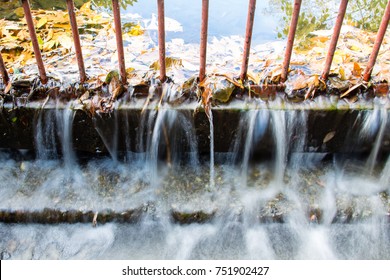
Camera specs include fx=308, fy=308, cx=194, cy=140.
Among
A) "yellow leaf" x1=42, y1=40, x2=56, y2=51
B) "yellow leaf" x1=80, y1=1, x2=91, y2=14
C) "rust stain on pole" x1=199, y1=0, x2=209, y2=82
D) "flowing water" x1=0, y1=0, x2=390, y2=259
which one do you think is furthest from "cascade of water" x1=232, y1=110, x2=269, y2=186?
"yellow leaf" x1=80, y1=1, x2=91, y2=14

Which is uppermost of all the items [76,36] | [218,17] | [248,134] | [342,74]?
[76,36]

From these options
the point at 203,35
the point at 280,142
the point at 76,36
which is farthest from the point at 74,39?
the point at 280,142

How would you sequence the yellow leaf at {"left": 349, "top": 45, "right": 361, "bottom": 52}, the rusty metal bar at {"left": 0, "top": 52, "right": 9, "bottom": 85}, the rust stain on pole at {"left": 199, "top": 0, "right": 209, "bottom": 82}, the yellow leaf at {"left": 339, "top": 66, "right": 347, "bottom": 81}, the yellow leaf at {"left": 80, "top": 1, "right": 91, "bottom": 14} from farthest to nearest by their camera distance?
the yellow leaf at {"left": 80, "top": 1, "right": 91, "bottom": 14}, the yellow leaf at {"left": 349, "top": 45, "right": 361, "bottom": 52}, the yellow leaf at {"left": 339, "top": 66, "right": 347, "bottom": 81}, the rusty metal bar at {"left": 0, "top": 52, "right": 9, "bottom": 85}, the rust stain on pole at {"left": 199, "top": 0, "right": 209, "bottom": 82}

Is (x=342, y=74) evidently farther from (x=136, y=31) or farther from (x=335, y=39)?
(x=136, y=31)

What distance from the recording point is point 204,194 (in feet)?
9.73

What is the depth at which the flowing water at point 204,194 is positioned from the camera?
2729 millimetres

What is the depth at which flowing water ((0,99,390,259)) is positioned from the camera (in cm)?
273

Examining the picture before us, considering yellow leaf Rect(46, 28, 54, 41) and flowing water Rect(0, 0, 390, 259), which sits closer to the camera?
flowing water Rect(0, 0, 390, 259)

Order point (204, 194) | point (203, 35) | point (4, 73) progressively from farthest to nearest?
point (204, 194)
point (4, 73)
point (203, 35)

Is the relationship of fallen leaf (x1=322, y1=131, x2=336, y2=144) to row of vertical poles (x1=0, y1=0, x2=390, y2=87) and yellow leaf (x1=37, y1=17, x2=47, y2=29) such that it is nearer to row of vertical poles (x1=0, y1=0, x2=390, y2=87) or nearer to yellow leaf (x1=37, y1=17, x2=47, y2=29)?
row of vertical poles (x1=0, y1=0, x2=390, y2=87)

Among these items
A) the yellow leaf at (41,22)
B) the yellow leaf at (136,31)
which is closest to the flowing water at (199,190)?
the yellow leaf at (136,31)

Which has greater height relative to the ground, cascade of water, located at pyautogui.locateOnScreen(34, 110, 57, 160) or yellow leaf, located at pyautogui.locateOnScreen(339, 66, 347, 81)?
yellow leaf, located at pyautogui.locateOnScreen(339, 66, 347, 81)

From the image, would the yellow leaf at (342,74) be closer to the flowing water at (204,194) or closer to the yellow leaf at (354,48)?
the flowing water at (204,194)

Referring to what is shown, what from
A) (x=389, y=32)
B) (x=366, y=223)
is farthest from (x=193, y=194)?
(x=389, y=32)
